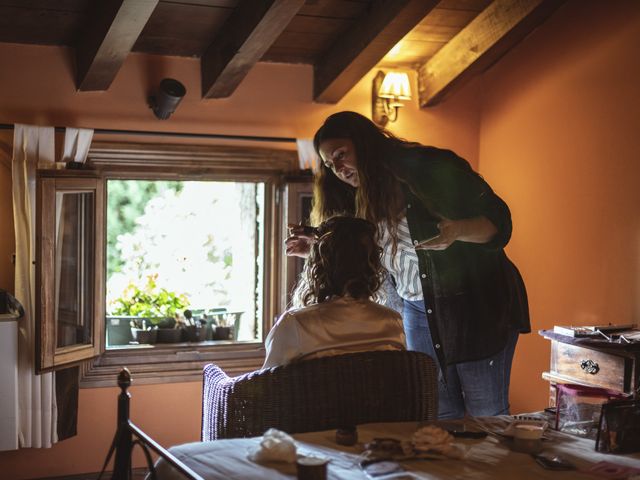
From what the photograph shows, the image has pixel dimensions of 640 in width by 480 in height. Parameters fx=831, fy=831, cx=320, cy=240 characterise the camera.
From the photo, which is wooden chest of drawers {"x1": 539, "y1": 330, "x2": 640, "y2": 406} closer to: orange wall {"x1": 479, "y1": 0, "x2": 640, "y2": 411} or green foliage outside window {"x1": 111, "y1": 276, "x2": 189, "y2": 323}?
orange wall {"x1": 479, "y1": 0, "x2": 640, "y2": 411}

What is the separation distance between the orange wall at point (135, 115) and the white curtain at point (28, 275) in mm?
129

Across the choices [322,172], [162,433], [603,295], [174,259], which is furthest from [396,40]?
[162,433]

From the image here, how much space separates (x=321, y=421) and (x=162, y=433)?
196 cm

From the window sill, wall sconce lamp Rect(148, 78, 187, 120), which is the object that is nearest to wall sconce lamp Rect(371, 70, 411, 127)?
wall sconce lamp Rect(148, 78, 187, 120)

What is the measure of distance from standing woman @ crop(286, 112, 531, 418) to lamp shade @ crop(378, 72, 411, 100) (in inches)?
69.8

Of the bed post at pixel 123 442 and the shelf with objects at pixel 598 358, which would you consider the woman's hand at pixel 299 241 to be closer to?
the shelf with objects at pixel 598 358

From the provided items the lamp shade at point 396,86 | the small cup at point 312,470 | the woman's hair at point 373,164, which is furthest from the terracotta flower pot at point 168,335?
the small cup at point 312,470

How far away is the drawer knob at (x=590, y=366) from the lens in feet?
10.7

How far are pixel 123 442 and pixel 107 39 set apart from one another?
2142mm

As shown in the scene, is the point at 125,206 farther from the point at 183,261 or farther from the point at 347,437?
the point at 347,437

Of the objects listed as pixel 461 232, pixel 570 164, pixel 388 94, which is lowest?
pixel 461 232

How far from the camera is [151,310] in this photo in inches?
172

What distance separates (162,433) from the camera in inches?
161

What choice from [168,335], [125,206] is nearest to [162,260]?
[125,206]
